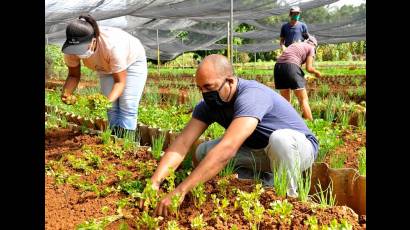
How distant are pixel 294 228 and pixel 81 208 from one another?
1349 millimetres

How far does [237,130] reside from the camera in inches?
103

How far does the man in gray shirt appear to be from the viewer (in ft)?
8.39

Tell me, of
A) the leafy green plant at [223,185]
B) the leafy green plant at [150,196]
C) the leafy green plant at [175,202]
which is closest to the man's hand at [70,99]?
the leafy green plant at [150,196]

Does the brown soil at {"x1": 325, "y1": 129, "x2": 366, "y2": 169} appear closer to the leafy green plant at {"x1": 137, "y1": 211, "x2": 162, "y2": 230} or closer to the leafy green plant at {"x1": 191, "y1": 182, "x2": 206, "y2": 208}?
the leafy green plant at {"x1": 191, "y1": 182, "x2": 206, "y2": 208}

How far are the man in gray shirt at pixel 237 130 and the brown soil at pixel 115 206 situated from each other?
0.17 meters

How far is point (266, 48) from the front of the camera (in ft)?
63.4

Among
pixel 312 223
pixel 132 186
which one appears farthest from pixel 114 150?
pixel 312 223

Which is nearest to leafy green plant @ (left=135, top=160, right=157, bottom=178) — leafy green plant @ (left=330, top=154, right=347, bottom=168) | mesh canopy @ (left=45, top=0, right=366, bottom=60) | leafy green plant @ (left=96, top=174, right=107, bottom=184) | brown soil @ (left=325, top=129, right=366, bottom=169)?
leafy green plant @ (left=96, top=174, right=107, bottom=184)

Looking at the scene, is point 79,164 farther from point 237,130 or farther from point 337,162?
point 337,162

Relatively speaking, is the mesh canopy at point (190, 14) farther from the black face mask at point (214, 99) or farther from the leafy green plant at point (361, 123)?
the black face mask at point (214, 99)
